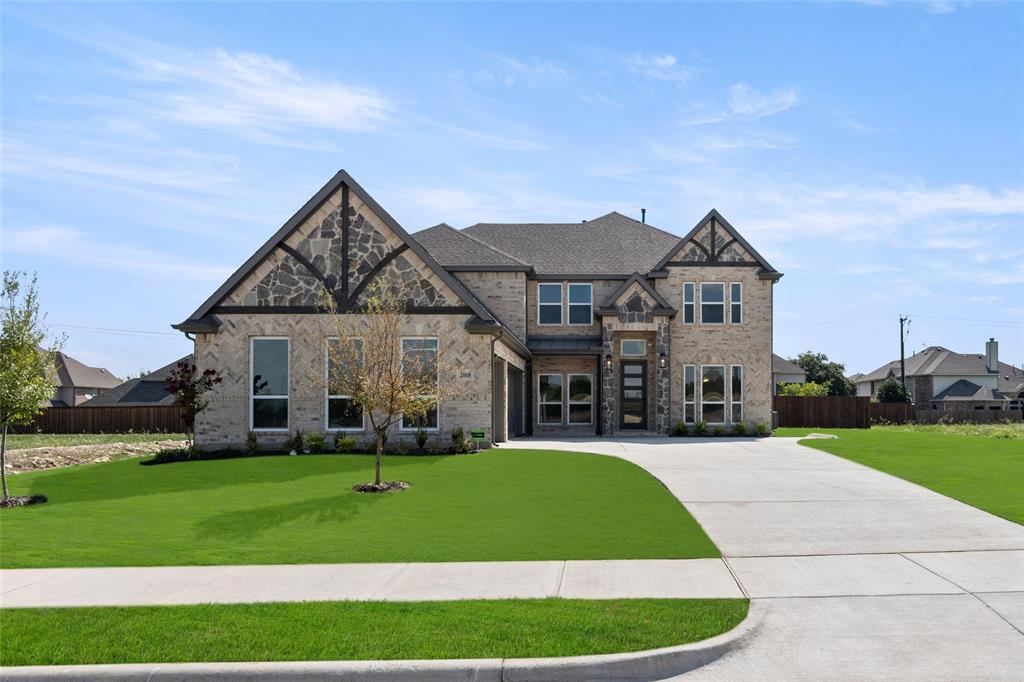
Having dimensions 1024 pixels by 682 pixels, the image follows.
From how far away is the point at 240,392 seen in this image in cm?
2241

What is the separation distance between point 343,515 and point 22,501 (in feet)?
20.5

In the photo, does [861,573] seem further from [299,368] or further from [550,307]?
[550,307]

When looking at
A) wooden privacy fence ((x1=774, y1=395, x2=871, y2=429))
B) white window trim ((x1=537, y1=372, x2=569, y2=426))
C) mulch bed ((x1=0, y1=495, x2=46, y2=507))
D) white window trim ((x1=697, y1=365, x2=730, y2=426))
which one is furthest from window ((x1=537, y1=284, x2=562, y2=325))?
mulch bed ((x1=0, y1=495, x2=46, y2=507))

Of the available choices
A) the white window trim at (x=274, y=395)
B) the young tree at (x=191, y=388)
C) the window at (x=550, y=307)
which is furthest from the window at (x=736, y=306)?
the young tree at (x=191, y=388)

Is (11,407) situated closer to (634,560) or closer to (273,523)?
(273,523)

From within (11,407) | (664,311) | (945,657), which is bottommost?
(945,657)

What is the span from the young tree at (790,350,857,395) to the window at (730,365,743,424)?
135 feet

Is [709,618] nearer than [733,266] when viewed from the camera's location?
Yes

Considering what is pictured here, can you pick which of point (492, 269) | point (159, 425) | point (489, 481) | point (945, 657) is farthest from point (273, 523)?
point (159, 425)

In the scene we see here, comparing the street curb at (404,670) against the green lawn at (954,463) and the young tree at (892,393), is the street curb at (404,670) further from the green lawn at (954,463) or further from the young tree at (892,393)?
the young tree at (892,393)

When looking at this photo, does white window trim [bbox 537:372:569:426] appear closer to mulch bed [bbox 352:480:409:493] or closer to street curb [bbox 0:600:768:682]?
mulch bed [bbox 352:480:409:493]

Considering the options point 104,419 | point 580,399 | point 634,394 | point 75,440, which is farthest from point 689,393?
point 104,419

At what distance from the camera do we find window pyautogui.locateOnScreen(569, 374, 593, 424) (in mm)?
32469

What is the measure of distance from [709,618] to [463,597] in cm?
234
